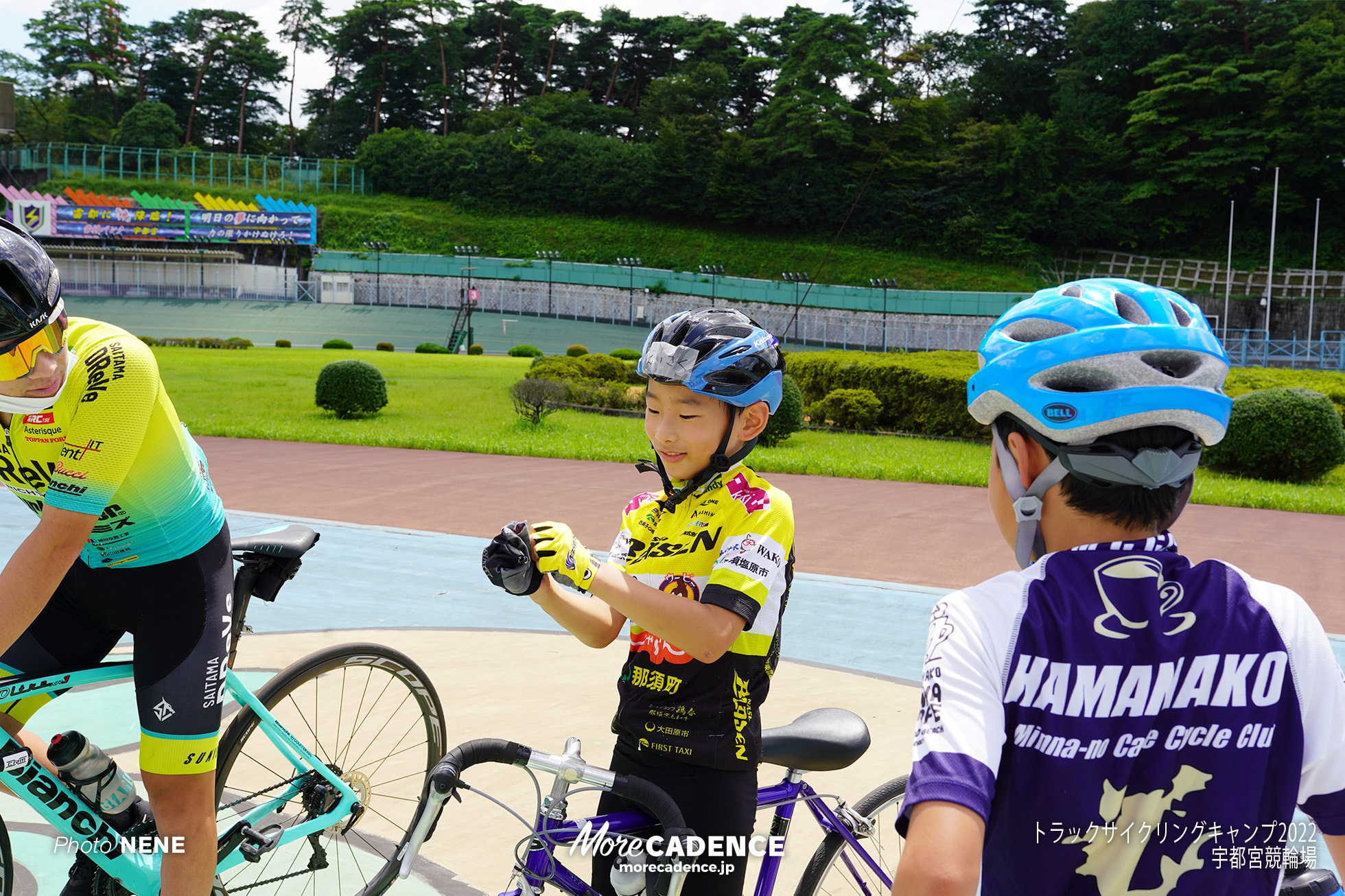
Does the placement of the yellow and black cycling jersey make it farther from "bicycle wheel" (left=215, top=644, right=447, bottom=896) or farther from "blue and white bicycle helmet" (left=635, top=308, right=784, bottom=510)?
"bicycle wheel" (left=215, top=644, right=447, bottom=896)

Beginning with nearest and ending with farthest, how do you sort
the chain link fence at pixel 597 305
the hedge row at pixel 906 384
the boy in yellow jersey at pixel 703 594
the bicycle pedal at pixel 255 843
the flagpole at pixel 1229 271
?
the boy in yellow jersey at pixel 703 594
the bicycle pedal at pixel 255 843
the hedge row at pixel 906 384
the flagpole at pixel 1229 271
the chain link fence at pixel 597 305

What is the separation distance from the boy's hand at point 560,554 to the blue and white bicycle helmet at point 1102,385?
77 cm

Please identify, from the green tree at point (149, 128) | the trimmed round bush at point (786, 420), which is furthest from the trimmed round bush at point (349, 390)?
the green tree at point (149, 128)

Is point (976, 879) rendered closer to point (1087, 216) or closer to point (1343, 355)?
point (1343, 355)

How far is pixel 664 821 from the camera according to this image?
1842 mm

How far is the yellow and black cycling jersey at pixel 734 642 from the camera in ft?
7.20

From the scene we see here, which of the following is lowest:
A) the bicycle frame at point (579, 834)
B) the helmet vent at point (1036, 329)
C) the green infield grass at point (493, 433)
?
the green infield grass at point (493, 433)

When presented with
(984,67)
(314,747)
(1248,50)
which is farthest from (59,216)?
(1248,50)

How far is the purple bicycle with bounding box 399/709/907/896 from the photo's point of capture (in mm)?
1828

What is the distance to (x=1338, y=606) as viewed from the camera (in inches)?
298

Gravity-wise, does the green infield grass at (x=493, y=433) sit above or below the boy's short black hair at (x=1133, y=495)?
below

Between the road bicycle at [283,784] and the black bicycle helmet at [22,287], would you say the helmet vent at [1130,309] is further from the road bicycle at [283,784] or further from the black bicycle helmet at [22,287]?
the road bicycle at [283,784]

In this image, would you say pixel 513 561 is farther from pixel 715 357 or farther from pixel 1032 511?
pixel 1032 511

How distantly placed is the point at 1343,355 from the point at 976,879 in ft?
141
